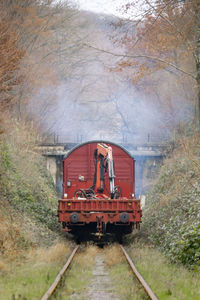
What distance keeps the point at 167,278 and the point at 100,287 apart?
1.32 meters

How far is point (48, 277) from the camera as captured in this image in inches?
343

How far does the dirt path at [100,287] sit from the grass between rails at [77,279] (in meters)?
0.11

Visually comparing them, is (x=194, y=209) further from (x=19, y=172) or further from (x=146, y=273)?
(x=19, y=172)

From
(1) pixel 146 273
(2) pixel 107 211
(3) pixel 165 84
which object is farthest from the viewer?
(3) pixel 165 84

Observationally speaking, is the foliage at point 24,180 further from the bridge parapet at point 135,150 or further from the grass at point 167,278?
the grass at point 167,278

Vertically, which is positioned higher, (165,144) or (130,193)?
(165,144)

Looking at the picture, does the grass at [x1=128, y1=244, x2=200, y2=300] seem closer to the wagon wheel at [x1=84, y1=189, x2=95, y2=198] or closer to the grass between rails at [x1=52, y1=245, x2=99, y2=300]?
the grass between rails at [x1=52, y1=245, x2=99, y2=300]

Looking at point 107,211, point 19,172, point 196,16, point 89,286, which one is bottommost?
point 89,286

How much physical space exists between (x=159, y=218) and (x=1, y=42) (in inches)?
325

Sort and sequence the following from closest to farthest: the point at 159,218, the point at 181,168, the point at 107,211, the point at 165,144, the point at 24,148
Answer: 1. the point at 107,211
2. the point at 159,218
3. the point at 181,168
4. the point at 24,148
5. the point at 165,144

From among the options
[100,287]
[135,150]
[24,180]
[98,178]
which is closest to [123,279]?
[100,287]

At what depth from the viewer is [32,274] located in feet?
30.5

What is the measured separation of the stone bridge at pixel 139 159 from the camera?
3123 centimetres

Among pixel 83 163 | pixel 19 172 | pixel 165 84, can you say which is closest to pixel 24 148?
pixel 19 172
